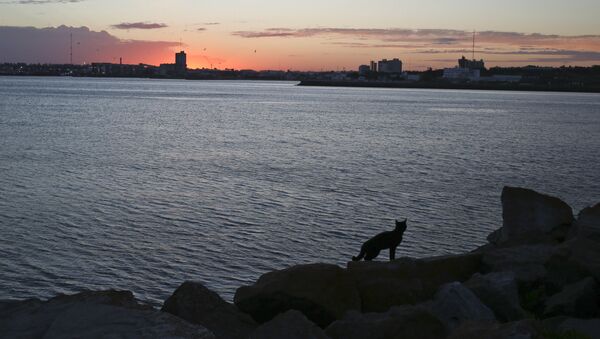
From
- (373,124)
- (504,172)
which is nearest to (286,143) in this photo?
(504,172)

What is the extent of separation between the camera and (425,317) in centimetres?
745

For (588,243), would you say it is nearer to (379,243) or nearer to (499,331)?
(379,243)

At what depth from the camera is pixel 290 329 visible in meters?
7.00

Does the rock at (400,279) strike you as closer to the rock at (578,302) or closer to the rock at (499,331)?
the rock at (578,302)

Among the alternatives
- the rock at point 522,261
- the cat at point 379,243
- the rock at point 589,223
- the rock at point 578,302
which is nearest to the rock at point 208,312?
the cat at point 379,243

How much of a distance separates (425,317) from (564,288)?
3044 mm

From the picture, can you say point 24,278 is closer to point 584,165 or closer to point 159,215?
point 159,215

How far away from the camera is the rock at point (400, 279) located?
371 inches

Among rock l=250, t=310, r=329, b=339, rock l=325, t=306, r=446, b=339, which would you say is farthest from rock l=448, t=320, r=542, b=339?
rock l=250, t=310, r=329, b=339

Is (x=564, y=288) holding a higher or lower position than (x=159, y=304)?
higher

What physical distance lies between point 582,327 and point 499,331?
1.86 m

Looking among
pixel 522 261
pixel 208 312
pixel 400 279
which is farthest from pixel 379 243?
pixel 208 312

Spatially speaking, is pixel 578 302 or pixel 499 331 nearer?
pixel 499 331

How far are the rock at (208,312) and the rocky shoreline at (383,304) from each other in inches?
0.5
